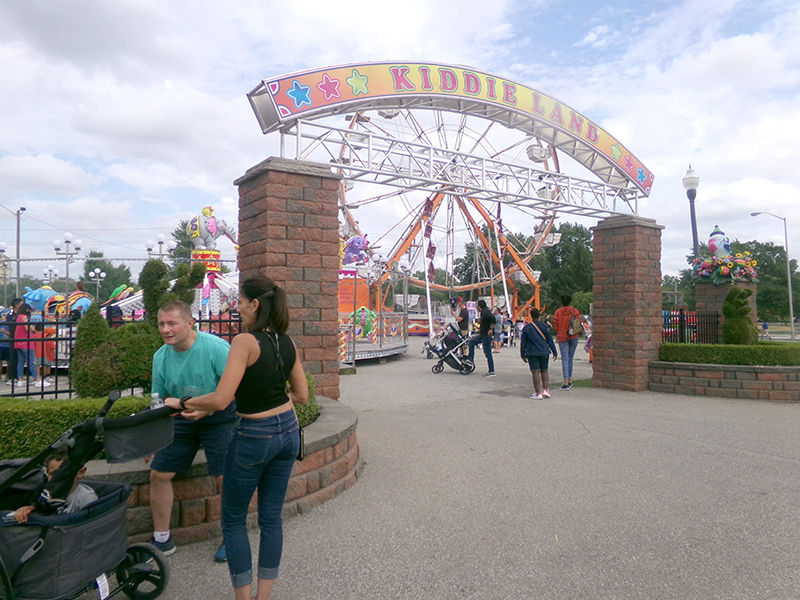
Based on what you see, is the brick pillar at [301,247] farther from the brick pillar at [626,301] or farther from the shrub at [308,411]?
the brick pillar at [626,301]

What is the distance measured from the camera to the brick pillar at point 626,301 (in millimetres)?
10016

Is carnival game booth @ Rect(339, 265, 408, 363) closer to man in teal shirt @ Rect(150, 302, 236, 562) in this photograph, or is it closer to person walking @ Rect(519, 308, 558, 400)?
person walking @ Rect(519, 308, 558, 400)

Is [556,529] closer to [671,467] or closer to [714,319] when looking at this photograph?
[671,467]

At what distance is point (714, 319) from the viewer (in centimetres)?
1144

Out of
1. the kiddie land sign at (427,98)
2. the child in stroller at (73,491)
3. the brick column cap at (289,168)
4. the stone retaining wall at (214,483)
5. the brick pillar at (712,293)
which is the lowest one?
the stone retaining wall at (214,483)

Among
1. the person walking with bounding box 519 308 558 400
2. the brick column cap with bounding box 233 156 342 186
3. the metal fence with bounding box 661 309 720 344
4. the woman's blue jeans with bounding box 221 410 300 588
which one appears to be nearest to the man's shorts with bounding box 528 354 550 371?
the person walking with bounding box 519 308 558 400

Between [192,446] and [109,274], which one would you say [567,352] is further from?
[109,274]

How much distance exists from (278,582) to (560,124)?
9225 millimetres

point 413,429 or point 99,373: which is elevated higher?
point 99,373

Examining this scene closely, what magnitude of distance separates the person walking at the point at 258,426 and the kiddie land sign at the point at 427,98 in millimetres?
4835

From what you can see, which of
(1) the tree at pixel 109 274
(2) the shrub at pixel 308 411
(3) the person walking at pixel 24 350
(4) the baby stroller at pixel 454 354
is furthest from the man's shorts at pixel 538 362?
(1) the tree at pixel 109 274

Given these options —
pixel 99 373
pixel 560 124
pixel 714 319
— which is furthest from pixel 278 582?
pixel 714 319

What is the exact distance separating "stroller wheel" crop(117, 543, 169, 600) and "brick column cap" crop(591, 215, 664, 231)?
9.51 meters

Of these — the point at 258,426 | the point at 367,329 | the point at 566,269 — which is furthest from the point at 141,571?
the point at 566,269
